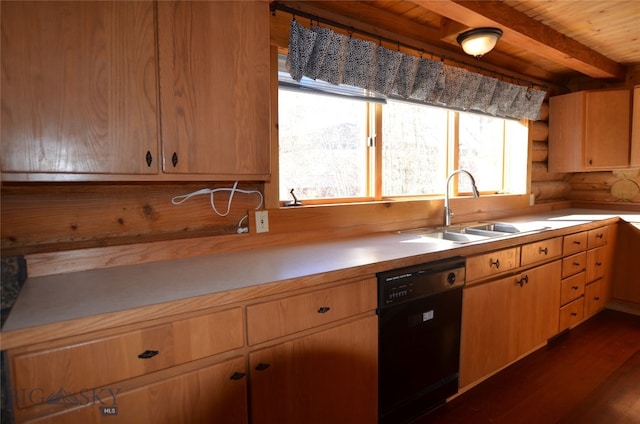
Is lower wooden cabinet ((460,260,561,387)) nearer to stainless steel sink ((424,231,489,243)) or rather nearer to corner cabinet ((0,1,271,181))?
stainless steel sink ((424,231,489,243))

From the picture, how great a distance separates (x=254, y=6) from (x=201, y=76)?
413 millimetres

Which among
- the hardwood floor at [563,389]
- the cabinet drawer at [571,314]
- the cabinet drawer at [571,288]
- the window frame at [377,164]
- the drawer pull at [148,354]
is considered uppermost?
the window frame at [377,164]

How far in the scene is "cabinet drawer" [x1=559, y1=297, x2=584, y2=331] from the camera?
258cm

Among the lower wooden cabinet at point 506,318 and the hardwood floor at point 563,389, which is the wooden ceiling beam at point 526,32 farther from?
the hardwood floor at point 563,389

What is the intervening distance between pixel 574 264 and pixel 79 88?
325cm

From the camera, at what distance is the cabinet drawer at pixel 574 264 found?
253 cm

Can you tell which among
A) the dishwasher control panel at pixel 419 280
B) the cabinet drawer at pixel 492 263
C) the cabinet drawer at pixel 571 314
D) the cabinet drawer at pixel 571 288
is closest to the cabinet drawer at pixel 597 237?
the cabinet drawer at pixel 571 288

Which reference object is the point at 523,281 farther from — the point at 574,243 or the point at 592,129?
the point at 592,129

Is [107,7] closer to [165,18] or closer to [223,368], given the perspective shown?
[165,18]

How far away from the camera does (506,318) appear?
2.08m

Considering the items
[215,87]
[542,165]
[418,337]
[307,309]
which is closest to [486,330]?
[418,337]

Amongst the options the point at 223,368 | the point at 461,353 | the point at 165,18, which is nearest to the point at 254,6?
the point at 165,18

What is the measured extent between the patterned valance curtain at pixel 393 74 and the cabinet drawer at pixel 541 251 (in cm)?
118

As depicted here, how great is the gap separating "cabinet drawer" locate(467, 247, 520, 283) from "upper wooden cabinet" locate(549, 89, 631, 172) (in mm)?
2096
